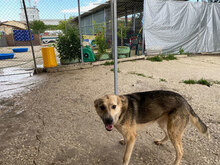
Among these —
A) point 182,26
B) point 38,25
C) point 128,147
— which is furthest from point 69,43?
point 38,25

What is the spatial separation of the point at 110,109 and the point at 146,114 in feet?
1.81

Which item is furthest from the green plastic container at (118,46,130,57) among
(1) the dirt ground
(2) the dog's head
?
(2) the dog's head

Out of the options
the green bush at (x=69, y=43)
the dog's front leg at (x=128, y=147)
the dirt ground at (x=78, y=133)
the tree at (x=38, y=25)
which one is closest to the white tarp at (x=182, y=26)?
the green bush at (x=69, y=43)

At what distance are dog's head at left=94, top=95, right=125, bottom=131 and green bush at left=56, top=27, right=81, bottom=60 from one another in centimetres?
595

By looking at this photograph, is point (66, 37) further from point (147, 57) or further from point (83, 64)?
point (147, 57)

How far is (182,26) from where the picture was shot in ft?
32.9

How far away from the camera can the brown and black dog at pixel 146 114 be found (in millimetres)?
1929

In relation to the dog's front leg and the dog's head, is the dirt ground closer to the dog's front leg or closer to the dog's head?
the dog's front leg

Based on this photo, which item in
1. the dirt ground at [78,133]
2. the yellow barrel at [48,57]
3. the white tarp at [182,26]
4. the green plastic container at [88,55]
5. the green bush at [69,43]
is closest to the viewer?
the dirt ground at [78,133]

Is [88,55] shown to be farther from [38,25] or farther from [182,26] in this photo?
[38,25]

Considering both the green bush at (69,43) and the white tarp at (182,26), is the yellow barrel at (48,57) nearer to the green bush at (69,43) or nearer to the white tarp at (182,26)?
the green bush at (69,43)

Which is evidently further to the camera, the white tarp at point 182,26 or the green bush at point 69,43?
the white tarp at point 182,26

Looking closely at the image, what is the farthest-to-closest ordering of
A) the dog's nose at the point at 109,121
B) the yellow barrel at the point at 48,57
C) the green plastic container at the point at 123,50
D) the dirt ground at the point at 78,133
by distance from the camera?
the green plastic container at the point at 123,50, the yellow barrel at the point at 48,57, the dirt ground at the point at 78,133, the dog's nose at the point at 109,121

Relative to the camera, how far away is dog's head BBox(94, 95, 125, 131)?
1874mm
